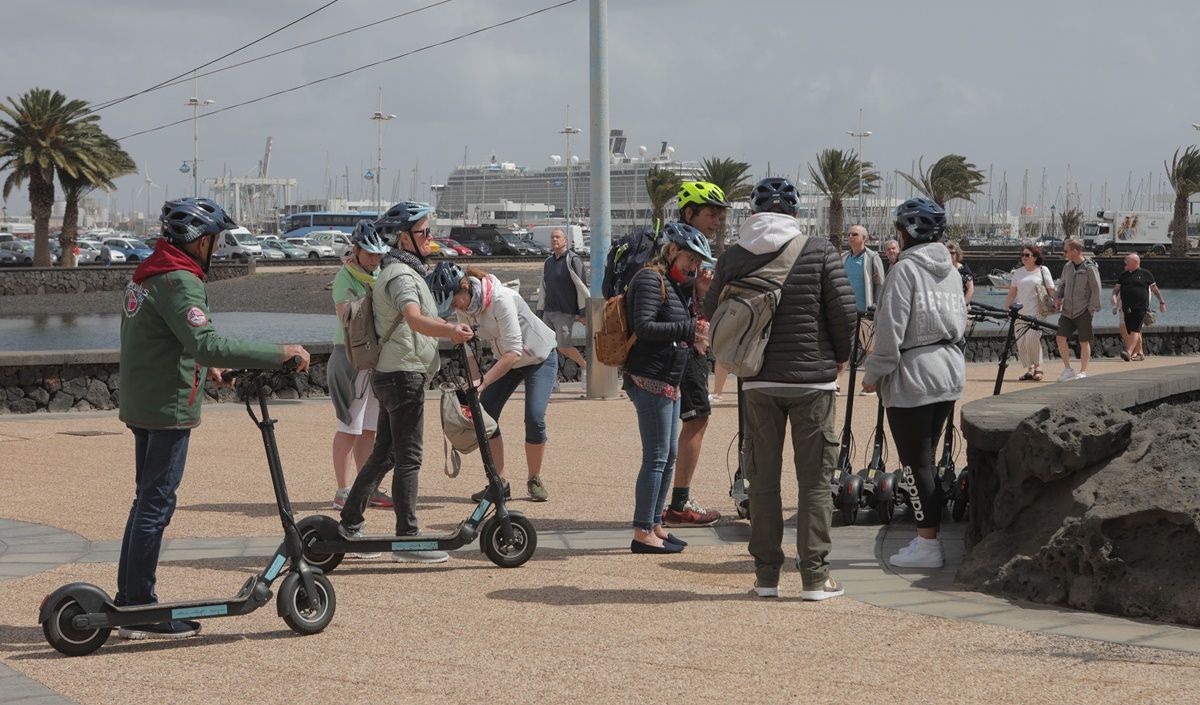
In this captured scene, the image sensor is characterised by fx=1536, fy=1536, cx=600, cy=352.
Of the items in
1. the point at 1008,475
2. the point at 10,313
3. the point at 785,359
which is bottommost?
the point at 10,313

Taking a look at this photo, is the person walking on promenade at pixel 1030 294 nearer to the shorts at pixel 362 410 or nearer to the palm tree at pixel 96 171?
the shorts at pixel 362 410

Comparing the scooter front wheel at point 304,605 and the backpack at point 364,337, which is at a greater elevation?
the backpack at point 364,337

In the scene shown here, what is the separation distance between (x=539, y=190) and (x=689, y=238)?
171841 millimetres

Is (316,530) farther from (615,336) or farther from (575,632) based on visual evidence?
(615,336)

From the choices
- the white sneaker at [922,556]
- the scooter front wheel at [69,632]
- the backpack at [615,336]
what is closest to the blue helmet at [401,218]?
the backpack at [615,336]

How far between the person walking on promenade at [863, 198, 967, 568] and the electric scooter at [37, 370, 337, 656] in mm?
2727

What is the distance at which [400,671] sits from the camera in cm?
525

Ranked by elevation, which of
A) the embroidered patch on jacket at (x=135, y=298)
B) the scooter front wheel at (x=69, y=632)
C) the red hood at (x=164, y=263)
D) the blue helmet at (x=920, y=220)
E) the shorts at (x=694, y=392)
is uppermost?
the blue helmet at (x=920, y=220)

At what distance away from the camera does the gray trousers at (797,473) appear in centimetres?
635

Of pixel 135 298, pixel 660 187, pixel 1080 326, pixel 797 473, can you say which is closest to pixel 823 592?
pixel 797 473

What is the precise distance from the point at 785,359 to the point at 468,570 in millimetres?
1873

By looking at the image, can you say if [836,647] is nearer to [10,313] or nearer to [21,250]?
[10,313]

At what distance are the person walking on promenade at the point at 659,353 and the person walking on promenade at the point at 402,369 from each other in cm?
96

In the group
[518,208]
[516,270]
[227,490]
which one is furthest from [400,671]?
[518,208]
